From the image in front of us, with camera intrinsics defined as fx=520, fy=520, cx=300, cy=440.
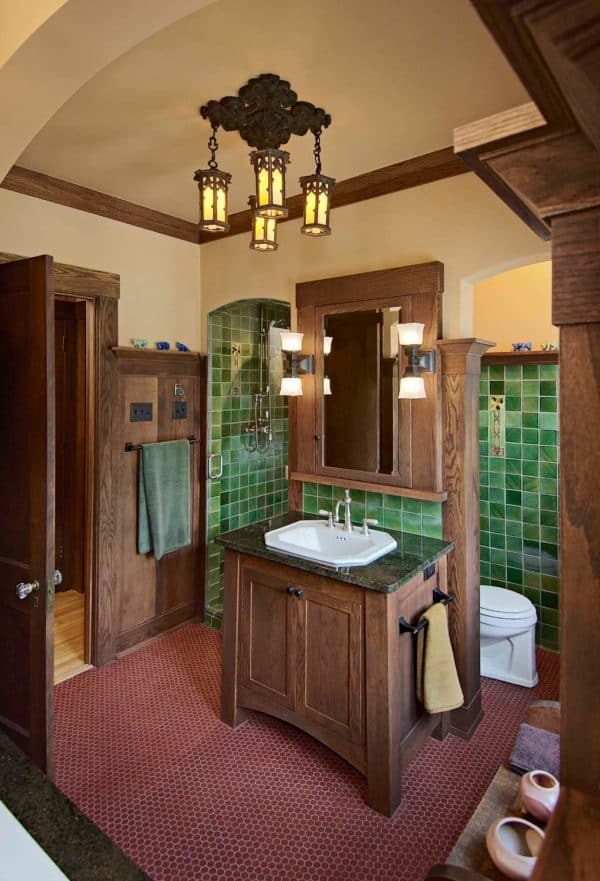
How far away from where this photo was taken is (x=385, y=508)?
2.74 meters

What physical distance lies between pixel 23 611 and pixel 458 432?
1.96 m

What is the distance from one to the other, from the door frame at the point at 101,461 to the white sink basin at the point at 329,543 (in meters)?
1.14

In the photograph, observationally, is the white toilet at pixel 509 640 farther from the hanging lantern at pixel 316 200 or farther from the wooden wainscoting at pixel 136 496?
the hanging lantern at pixel 316 200

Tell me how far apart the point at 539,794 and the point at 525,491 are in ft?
7.37

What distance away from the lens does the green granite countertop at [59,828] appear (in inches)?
34.4

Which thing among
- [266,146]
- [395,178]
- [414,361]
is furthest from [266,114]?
[414,361]

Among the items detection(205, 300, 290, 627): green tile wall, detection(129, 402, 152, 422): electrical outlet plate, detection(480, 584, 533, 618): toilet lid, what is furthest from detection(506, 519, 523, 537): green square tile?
detection(129, 402, 152, 422): electrical outlet plate

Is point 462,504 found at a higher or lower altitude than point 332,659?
higher

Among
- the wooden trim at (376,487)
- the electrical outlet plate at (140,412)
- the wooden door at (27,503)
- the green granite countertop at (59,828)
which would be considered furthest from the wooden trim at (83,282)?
the green granite countertop at (59,828)

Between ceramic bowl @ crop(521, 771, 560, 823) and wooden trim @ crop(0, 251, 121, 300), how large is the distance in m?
2.91

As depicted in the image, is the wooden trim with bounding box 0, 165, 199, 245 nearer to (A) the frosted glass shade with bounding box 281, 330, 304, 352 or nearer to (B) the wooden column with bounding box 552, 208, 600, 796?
(A) the frosted glass shade with bounding box 281, 330, 304, 352

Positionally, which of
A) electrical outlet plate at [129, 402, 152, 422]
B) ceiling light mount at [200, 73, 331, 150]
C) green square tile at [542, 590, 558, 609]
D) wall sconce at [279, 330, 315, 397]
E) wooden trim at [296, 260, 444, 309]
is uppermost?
ceiling light mount at [200, 73, 331, 150]

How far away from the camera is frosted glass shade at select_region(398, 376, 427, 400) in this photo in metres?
2.44

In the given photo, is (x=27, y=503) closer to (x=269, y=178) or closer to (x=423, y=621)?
(x=269, y=178)
